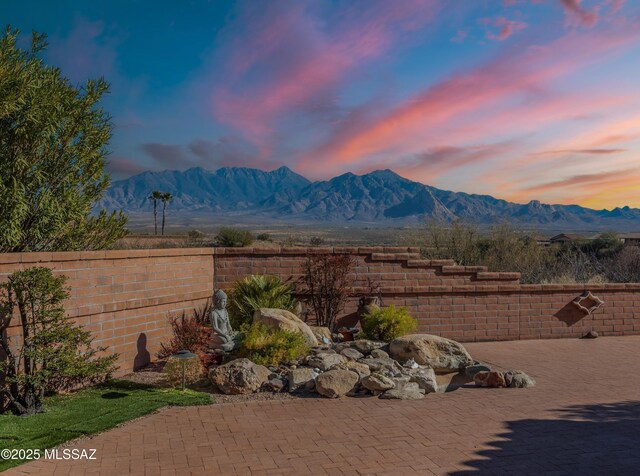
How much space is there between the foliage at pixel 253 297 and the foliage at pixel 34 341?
3.81 m

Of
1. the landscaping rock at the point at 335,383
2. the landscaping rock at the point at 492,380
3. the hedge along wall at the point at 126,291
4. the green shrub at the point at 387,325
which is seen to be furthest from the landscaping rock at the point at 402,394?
the hedge along wall at the point at 126,291

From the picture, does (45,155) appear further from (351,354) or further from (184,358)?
→ (351,354)

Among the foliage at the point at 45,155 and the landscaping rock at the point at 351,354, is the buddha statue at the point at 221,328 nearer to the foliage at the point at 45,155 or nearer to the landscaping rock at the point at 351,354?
the landscaping rock at the point at 351,354

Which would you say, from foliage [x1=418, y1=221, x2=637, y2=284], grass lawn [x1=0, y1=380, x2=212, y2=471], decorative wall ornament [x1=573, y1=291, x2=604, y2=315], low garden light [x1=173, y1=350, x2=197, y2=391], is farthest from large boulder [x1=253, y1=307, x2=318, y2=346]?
foliage [x1=418, y1=221, x2=637, y2=284]

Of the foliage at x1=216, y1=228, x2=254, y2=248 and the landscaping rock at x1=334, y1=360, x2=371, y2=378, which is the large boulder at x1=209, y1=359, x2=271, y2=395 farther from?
the foliage at x1=216, y1=228, x2=254, y2=248

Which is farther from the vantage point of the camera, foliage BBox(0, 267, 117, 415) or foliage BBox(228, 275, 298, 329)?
foliage BBox(228, 275, 298, 329)

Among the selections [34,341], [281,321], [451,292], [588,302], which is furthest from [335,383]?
[588,302]

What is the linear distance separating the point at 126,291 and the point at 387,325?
5.29m

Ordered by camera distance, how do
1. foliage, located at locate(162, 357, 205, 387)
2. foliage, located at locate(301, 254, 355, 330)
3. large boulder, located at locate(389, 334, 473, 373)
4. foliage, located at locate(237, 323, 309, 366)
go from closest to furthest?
foliage, located at locate(162, 357, 205, 387)
foliage, located at locate(237, 323, 309, 366)
large boulder, located at locate(389, 334, 473, 373)
foliage, located at locate(301, 254, 355, 330)

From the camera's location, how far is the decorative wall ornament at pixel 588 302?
1423 cm

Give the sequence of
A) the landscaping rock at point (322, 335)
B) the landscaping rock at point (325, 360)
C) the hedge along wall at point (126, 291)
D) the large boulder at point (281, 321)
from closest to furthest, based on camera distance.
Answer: the hedge along wall at point (126, 291), the landscaping rock at point (325, 360), the large boulder at point (281, 321), the landscaping rock at point (322, 335)

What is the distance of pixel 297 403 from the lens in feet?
27.1

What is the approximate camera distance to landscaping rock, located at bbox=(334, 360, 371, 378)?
30.7 ft

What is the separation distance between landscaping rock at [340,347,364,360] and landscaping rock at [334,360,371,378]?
0.59m
